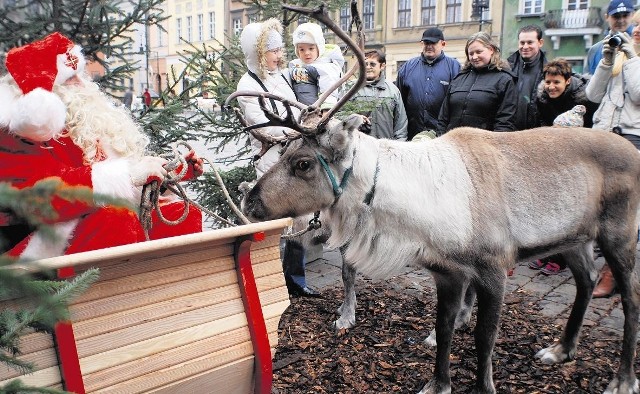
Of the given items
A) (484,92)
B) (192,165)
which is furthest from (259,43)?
(484,92)

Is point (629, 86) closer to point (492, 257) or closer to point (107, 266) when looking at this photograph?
point (492, 257)

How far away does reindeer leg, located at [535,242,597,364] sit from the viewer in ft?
12.1

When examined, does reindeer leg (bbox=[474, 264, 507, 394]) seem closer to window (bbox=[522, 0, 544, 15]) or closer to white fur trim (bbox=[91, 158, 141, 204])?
white fur trim (bbox=[91, 158, 141, 204])

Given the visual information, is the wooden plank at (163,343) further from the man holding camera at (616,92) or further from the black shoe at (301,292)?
the man holding camera at (616,92)

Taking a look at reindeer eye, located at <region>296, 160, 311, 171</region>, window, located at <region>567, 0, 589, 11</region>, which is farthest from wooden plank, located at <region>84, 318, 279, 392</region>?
window, located at <region>567, 0, 589, 11</region>

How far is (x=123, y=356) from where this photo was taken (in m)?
1.89

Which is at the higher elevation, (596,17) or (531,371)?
(596,17)

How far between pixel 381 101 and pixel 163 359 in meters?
3.55

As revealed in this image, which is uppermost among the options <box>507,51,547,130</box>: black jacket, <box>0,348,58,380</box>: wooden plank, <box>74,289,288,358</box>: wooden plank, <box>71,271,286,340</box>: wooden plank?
<box>507,51,547,130</box>: black jacket

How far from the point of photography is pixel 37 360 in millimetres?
1673

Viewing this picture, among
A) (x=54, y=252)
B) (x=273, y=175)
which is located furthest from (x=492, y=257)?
(x=54, y=252)

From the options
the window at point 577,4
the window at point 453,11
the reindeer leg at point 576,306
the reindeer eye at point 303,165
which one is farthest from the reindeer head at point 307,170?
the window at point 453,11

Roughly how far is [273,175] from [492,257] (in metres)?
1.34

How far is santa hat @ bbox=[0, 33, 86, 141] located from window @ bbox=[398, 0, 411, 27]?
115 ft
